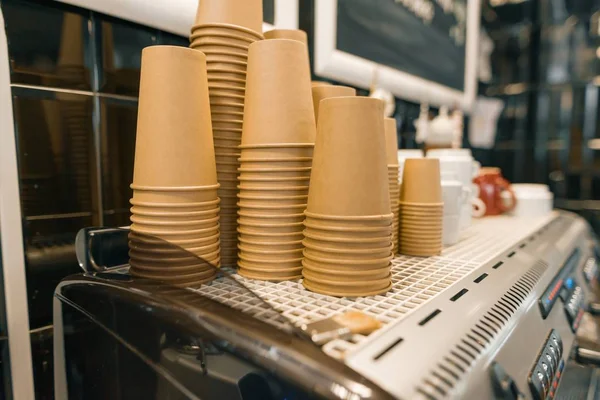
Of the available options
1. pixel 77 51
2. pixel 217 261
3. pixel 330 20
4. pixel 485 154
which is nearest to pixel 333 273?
pixel 217 261

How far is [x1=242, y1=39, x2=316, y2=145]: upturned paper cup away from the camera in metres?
0.64

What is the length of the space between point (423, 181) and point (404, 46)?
→ 3.72 ft

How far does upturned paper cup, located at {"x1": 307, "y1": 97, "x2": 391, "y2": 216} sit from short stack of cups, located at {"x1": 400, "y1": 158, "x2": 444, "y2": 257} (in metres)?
0.28

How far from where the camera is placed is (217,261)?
68 centimetres

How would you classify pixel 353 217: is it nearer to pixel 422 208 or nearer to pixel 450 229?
pixel 422 208

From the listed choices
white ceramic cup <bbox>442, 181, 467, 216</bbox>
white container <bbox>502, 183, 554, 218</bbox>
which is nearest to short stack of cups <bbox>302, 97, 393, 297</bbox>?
white ceramic cup <bbox>442, 181, 467, 216</bbox>

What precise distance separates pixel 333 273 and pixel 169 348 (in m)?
0.24

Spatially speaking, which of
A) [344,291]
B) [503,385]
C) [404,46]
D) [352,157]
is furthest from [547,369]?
[404,46]

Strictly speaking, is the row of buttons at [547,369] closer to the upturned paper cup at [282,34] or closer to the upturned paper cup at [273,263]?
the upturned paper cup at [273,263]

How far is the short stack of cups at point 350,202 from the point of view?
0.57m

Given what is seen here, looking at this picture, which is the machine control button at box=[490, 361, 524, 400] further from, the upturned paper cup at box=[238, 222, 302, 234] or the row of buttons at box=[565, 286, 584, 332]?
the row of buttons at box=[565, 286, 584, 332]

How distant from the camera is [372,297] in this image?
0.59m

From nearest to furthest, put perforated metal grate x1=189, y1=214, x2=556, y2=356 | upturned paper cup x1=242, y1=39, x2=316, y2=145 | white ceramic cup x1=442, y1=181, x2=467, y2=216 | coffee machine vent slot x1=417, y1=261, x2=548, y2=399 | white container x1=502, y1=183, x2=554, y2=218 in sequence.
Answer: coffee machine vent slot x1=417, y1=261, x2=548, y2=399 < perforated metal grate x1=189, y1=214, x2=556, y2=356 < upturned paper cup x1=242, y1=39, x2=316, y2=145 < white ceramic cup x1=442, y1=181, x2=467, y2=216 < white container x1=502, y1=183, x2=554, y2=218

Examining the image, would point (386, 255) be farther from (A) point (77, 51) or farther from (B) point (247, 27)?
(A) point (77, 51)
